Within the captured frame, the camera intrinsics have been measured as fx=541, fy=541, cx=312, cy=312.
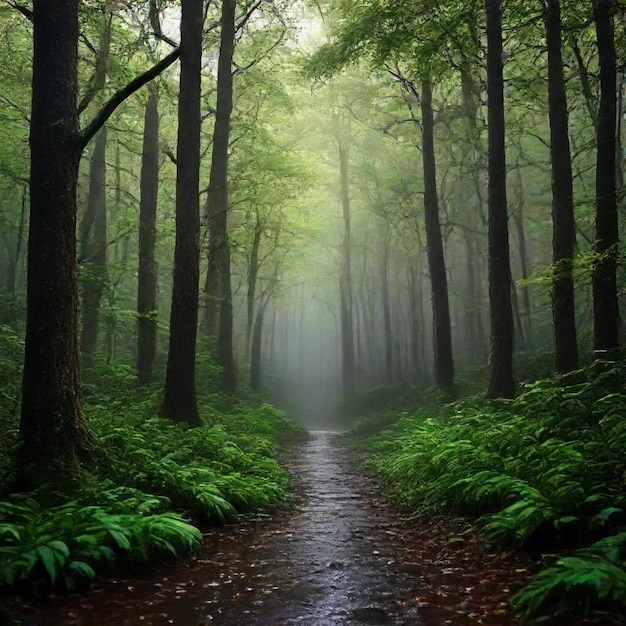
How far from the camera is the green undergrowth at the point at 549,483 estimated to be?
132 inches

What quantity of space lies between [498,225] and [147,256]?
9788mm

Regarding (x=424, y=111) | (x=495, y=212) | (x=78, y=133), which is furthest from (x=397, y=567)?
(x=424, y=111)

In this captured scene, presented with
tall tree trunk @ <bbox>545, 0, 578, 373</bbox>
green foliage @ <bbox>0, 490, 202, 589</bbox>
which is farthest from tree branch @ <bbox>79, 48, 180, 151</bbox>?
tall tree trunk @ <bbox>545, 0, 578, 373</bbox>

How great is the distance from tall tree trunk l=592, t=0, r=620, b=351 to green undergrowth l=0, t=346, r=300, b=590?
653 centimetres

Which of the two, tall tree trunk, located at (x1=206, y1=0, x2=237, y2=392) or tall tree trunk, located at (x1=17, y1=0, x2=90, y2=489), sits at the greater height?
tall tree trunk, located at (x1=206, y1=0, x2=237, y2=392)

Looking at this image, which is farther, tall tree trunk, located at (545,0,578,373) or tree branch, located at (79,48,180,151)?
tall tree trunk, located at (545,0,578,373)

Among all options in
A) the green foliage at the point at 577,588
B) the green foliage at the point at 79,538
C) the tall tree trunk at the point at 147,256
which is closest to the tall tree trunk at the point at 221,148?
the tall tree trunk at the point at 147,256

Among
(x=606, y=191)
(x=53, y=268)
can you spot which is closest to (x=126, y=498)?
(x=53, y=268)

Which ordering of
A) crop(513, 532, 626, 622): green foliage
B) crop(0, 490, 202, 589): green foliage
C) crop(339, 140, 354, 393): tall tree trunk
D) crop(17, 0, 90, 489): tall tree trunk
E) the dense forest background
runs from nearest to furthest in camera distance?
crop(513, 532, 626, 622): green foliage
crop(0, 490, 202, 589): green foliage
crop(17, 0, 90, 489): tall tree trunk
the dense forest background
crop(339, 140, 354, 393): tall tree trunk

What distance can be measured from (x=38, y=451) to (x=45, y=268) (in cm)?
195

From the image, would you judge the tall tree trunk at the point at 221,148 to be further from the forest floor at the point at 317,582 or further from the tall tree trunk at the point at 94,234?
the forest floor at the point at 317,582

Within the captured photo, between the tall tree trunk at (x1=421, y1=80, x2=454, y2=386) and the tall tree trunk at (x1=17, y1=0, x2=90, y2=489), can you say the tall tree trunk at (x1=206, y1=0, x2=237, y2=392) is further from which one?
the tall tree trunk at (x1=17, y1=0, x2=90, y2=489)

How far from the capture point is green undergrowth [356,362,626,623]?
335cm

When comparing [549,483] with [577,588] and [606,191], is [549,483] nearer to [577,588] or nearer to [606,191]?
[577,588]
